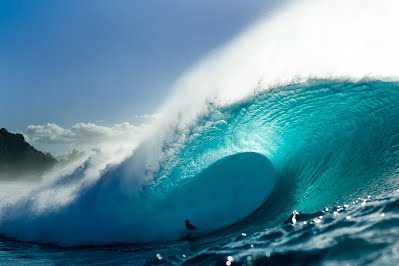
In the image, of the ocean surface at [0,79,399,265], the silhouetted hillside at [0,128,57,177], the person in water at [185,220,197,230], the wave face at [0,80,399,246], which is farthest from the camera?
the silhouetted hillside at [0,128,57,177]

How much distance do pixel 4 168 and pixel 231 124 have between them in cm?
10138

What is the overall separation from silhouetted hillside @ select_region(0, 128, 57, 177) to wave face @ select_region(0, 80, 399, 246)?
318 ft

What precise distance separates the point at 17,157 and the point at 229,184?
344ft

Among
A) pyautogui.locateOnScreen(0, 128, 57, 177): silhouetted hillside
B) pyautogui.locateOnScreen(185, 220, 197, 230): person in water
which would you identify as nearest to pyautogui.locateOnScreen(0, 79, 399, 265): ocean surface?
pyautogui.locateOnScreen(185, 220, 197, 230): person in water

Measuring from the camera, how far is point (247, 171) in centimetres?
1070

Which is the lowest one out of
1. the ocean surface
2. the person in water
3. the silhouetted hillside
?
the person in water

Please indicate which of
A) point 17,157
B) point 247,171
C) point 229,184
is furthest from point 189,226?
point 17,157

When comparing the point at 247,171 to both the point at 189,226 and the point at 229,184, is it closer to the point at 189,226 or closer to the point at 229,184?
the point at 229,184

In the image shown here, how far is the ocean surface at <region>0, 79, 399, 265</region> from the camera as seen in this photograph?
8.80 metres

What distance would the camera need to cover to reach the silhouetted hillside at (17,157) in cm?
9869

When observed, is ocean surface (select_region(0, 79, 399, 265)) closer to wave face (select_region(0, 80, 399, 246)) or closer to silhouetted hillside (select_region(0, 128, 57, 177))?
wave face (select_region(0, 80, 399, 246))

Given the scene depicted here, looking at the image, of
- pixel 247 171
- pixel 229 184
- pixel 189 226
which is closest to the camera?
pixel 189 226

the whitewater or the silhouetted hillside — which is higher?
the silhouetted hillside

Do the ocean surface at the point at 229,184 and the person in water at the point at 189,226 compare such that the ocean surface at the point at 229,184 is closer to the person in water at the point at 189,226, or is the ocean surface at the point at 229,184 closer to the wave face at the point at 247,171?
the wave face at the point at 247,171
